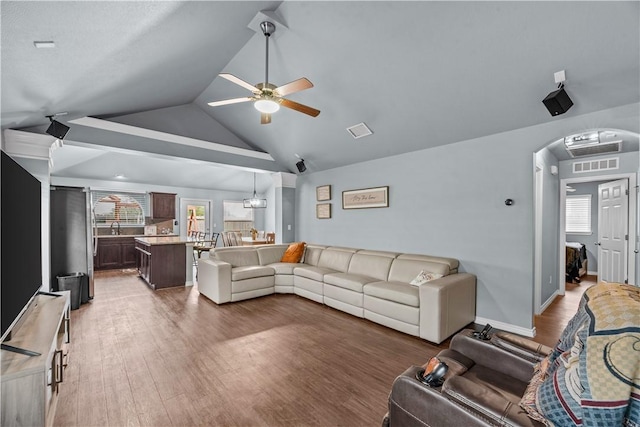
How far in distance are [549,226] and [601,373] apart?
4.59 metres

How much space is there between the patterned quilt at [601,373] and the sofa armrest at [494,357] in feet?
1.45

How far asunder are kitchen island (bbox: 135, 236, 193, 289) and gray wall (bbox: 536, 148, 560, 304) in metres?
6.13

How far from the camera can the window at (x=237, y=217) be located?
400 inches

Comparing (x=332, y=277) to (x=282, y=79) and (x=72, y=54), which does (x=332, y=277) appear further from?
(x=72, y=54)

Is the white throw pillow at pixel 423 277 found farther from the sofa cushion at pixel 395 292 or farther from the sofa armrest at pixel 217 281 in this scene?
the sofa armrest at pixel 217 281

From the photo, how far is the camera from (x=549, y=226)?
4465mm

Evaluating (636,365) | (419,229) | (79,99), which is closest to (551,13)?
(636,365)

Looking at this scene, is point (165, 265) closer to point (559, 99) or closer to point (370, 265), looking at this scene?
point (370, 265)

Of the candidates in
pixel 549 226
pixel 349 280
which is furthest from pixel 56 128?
pixel 549 226

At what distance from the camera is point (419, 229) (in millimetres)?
Answer: 4297

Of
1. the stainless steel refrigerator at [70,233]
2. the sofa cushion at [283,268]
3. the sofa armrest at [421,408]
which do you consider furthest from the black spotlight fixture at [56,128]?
the sofa armrest at [421,408]

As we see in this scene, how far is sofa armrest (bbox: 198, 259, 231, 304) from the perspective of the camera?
433 centimetres

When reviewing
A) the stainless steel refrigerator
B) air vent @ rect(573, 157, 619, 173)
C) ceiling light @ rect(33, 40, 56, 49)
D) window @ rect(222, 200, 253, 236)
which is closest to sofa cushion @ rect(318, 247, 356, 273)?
the stainless steel refrigerator

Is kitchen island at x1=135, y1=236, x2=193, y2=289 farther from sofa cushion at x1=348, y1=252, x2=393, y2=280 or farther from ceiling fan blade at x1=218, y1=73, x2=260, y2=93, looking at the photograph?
ceiling fan blade at x1=218, y1=73, x2=260, y2=93
